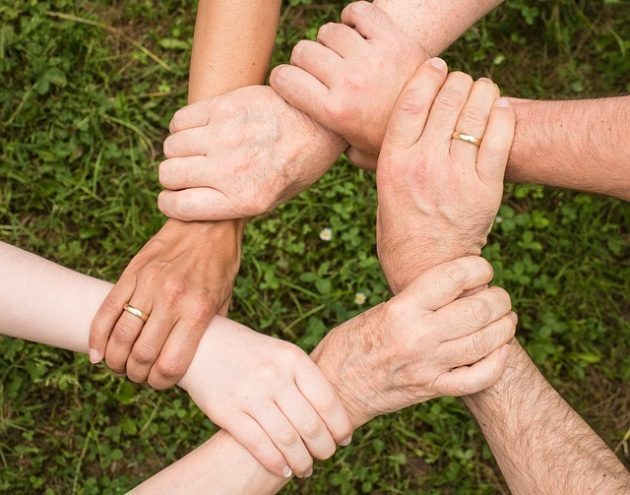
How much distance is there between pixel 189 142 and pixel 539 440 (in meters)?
1.48

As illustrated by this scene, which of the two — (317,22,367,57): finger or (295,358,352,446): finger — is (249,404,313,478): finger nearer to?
(295,358,352,446): finger

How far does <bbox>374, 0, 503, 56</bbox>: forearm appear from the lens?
8.29 feet

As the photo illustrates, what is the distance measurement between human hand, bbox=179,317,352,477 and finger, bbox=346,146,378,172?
0.77 metres

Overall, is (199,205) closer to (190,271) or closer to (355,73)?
(190,271)

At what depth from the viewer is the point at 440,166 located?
7.41 ft

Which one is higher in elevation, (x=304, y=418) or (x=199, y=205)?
(x=199, y=205)

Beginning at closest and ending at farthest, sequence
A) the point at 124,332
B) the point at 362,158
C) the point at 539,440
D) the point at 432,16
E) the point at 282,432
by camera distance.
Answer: the point at 539,440 → the point at 282,432 → the point at 124,332 → the point at 432,16 → the point at 362,158

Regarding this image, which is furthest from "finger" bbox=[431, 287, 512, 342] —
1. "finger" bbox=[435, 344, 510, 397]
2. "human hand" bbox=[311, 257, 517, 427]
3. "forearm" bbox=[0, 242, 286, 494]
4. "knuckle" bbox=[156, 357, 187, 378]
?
"knuckle" bbox=[156, 357, 187, 378]

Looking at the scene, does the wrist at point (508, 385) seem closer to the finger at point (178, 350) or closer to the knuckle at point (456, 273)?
the knuckle at point (456, 273)

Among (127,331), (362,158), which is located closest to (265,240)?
(362,158)

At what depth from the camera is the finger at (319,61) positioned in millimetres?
2418

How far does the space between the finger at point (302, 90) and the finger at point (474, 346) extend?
869 mm

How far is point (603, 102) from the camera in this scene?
2225 mm

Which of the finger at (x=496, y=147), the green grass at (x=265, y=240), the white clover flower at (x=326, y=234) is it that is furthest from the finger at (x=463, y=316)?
the white clover flower at (x=326, y=234)
